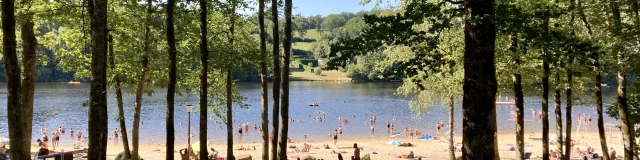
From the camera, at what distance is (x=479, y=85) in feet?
18.7

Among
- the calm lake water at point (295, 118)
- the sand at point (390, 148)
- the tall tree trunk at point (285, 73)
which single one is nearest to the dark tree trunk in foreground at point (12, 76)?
the tall tree trunk at point (285, 73)

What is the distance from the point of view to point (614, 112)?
11.7 meters

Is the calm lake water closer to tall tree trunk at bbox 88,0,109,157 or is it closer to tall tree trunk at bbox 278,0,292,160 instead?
tall tree trunk at bbox 278,0,292,160

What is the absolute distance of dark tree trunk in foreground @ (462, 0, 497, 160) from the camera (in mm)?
5637

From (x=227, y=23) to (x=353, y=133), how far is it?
30.0 metres

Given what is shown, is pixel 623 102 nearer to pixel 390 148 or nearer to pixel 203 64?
pixel 203 64

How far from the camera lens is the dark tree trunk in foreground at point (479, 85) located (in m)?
5.64

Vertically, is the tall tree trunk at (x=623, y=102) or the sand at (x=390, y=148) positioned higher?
the tall tree trunk at (x=623, y=102)

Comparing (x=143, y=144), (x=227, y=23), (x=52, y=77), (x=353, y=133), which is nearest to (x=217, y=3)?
(x=227, y=23)

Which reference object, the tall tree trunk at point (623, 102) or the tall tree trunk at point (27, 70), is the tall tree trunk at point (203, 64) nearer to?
the tall tree trunk at point (27, 70)

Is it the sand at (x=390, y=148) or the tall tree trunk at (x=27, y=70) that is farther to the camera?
the sand at (x=390, y=148)

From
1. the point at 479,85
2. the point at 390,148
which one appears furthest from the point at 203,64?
the point at 390,148

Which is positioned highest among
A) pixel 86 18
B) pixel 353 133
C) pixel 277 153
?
pixel 86 18

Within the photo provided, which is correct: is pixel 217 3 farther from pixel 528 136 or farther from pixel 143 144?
pixel 528 136
